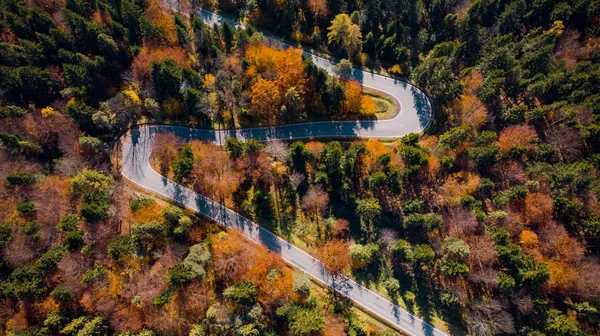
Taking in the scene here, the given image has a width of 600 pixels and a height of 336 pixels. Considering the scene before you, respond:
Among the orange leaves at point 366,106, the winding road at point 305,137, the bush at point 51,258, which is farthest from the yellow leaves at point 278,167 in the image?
the bush at point 51,258

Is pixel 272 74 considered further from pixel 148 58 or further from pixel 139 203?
pixel 139 203

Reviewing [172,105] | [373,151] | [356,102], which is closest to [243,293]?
[373,151]

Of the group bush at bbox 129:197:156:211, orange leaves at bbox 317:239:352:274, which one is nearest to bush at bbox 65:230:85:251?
bush at bbox 129:197:156:211

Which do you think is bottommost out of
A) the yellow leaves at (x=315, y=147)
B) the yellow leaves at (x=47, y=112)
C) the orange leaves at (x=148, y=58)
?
the yellow leaves at (x=315, y=147)

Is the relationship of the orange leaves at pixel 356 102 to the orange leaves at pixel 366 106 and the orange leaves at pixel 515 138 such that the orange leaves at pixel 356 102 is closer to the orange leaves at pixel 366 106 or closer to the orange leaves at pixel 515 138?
the orange leaves at pixel 366 106

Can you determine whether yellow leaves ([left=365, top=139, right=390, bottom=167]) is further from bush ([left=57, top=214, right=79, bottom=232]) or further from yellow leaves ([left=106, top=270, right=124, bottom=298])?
bush ([left=57, top=214, right=79, bottom=232])

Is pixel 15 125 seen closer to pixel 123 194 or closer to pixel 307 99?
pixel 123 194

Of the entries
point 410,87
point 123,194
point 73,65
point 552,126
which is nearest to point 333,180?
point 410,87
